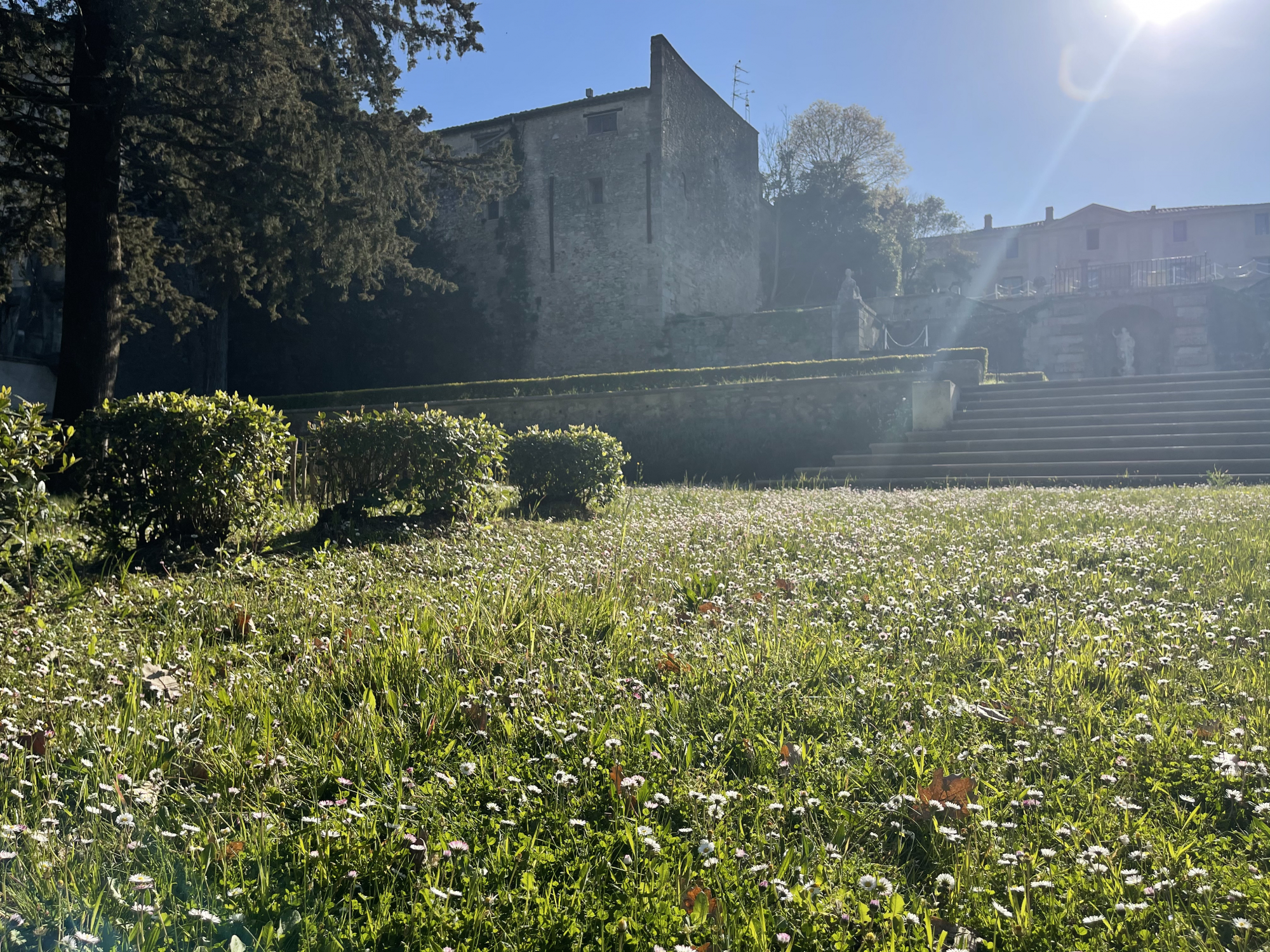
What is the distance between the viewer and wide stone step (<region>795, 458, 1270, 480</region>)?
12.3 meters

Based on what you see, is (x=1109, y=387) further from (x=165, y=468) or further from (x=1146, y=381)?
(x=165, y=468)

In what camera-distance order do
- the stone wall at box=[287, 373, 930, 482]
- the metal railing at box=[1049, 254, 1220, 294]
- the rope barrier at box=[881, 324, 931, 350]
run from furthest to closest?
the metal railing at box=[1049, 254, 1220, 294]
the rope barrier at box=[881, 324, 931, 350]
the stone wall at box=[287, 373, 930, 482]

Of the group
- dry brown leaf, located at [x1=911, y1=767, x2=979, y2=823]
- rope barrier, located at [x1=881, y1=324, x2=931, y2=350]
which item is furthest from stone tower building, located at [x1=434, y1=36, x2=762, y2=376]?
dry brown leaf, located at [x1=911, y1=767, x2=979, y2=823]

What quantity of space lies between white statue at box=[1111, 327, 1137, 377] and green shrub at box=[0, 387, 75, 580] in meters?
35.1

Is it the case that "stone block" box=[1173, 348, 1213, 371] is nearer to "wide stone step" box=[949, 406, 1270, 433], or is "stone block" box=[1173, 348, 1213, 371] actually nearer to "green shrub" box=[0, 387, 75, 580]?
"wide stone step" box=[949, 406, 1270, 433]

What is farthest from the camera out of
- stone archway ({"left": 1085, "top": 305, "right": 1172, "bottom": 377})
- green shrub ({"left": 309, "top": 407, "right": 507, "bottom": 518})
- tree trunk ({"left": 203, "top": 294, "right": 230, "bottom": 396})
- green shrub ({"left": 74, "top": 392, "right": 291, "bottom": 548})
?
stone archway ({"left": 1085, "top": 305, "right": 1172, "bottom": 377})

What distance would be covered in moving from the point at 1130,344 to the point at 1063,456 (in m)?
22.7

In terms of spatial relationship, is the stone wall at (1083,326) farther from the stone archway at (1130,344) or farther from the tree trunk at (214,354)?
the tree trunk at (214,354)

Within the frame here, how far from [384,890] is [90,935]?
1.82ft

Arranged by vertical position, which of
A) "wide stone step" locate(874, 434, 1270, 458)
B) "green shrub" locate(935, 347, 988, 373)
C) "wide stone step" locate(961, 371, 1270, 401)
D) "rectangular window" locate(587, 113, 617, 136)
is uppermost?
"rectangular window" locate(587, 113, 617, 136)

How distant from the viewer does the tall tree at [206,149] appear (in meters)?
10.0

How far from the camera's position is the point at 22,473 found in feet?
13.5

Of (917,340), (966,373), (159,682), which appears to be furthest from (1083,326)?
(159,682)

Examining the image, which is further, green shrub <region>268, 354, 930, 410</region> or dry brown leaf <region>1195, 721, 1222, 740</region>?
green shrub <region>268, 354, 930, 410</region>
